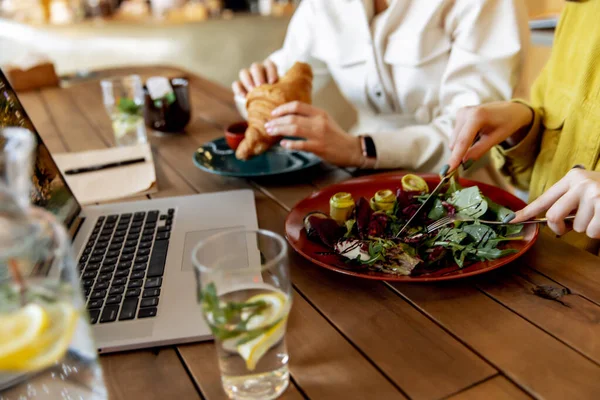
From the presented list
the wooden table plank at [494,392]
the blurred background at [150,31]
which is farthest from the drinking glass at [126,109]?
the blurred background at [150,31]

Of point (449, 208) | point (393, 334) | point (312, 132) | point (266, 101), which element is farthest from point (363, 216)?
point (266, 101)

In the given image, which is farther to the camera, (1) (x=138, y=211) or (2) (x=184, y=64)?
(2) (x=184, y=64)

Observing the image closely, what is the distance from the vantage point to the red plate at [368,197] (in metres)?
0.76

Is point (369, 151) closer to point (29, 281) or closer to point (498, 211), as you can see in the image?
point (498, 211)

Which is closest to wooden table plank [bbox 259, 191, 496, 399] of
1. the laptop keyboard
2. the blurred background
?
the laptop keyboard

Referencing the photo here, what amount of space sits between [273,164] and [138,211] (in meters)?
0.34

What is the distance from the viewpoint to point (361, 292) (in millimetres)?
779

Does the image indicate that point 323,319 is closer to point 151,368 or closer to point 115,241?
point 151,368

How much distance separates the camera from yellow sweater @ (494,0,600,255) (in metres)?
Answer: 1.07

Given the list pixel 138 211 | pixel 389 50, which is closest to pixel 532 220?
pixel 138 211

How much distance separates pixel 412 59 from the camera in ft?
4.72

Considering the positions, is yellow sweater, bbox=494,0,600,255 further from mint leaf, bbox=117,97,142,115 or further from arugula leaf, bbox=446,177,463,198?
mint leaf, bbox=117,97,142,115

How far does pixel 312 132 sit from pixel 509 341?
2.11ft

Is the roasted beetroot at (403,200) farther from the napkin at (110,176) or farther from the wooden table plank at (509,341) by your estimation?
the napkin at (110,176)
